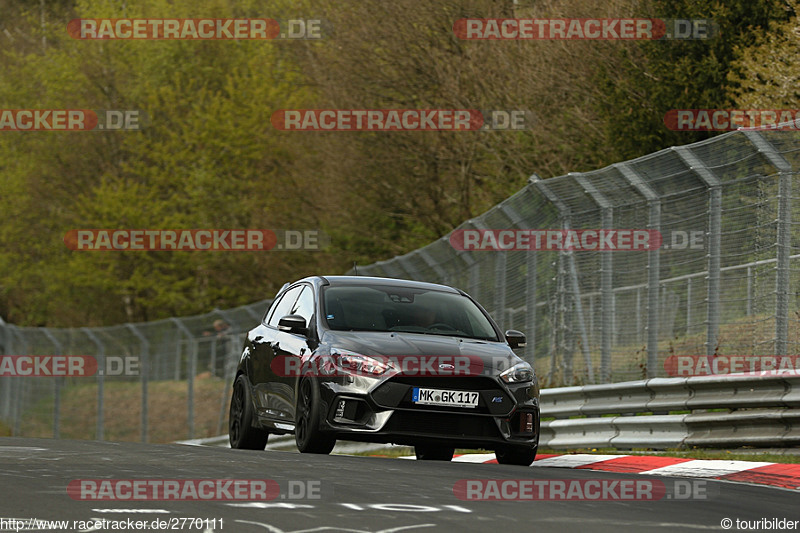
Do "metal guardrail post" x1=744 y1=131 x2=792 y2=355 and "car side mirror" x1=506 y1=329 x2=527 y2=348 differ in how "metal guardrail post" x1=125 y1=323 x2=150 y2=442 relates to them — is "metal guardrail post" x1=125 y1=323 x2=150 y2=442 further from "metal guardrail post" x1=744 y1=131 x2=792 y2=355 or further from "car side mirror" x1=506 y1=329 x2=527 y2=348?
"metal guardrail post" x1=744 y1=131 x2=792 y2=355

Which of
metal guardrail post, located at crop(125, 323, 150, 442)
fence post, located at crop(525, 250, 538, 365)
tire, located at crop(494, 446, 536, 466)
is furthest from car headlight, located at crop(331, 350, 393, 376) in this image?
metal guardrail post, located at crop(125, 323, 150, 442)

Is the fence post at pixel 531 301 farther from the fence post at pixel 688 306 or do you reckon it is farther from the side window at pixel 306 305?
the side window at pixel 306 305

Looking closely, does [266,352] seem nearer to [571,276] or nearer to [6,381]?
[571,276]

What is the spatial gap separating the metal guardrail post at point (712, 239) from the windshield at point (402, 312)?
2.14 meters

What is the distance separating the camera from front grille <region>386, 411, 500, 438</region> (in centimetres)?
1109

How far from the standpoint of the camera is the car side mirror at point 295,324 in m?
12.0

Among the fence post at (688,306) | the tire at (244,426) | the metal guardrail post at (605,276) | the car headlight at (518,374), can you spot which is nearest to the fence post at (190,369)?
the metal guardrail post at (605,276)

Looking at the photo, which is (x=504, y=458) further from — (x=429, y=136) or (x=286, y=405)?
(x=429, y=136)

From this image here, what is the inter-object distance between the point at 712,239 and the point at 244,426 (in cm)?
461

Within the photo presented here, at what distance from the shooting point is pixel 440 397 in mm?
11117

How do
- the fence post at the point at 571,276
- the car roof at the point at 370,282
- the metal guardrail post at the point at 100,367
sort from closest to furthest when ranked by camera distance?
the car roof at the point at 370,282
the fence post at the point at 571,276
the metal guardrail post at the point at 100,367

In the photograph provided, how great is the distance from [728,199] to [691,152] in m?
0.59

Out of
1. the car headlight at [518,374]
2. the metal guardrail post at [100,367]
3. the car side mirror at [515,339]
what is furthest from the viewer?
the metal guardrail post at [100,367]

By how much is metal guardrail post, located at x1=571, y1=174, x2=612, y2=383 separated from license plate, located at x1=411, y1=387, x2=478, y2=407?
4.44 metres
